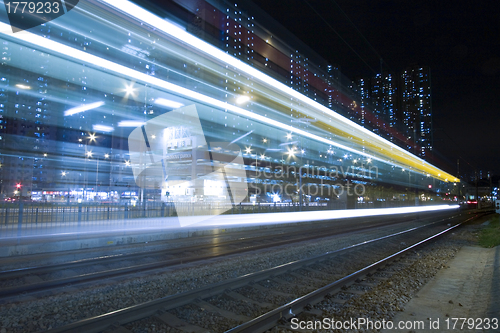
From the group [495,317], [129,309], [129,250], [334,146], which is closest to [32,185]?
[129,250]

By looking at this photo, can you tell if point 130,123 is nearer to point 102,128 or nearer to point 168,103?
point 102,128

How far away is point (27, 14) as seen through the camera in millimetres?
8750

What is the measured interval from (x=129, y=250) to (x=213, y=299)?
21.0 ft

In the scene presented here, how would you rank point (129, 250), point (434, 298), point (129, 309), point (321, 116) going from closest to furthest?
point (129, 309)
point (434, 298)
point (129, 250)
point (321, 116)

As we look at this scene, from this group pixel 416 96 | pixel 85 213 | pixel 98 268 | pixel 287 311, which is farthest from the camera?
pixel 416 96

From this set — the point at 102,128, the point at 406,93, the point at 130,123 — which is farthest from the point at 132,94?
the point at 406,93

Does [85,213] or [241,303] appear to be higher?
[85,213]

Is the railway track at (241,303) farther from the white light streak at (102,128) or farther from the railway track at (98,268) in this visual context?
the white light streak at (102,128)

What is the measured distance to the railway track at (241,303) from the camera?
463 centimetres

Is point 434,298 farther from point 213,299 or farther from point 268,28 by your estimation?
point 268,28

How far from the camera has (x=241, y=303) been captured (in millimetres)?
5777

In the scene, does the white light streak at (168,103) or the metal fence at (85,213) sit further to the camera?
the metal fence at (85,213)

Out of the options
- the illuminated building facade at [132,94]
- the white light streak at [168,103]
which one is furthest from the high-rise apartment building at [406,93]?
the white light streak at [168,103]

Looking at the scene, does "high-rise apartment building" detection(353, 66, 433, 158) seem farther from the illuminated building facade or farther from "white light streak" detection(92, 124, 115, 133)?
"white light streak" detection(92, 124, 115, 133)
